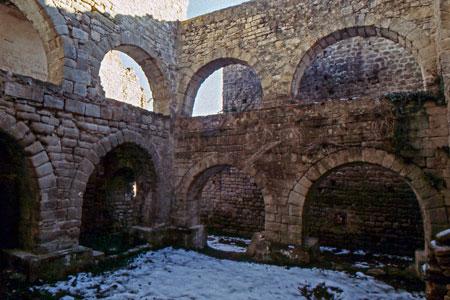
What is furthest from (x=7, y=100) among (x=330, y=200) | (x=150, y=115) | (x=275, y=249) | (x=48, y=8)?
(x=330, y=200)

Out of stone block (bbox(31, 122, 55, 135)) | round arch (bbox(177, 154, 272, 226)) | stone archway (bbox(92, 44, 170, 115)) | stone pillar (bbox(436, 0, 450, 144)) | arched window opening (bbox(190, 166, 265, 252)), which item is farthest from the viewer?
arched window opening (bbox(190, 166, 265, 252))

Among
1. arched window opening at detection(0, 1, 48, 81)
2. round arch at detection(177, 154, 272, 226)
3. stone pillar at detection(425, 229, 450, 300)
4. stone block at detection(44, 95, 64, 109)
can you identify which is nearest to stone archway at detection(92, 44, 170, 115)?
round arch at detection(177, 154, 272, 226)

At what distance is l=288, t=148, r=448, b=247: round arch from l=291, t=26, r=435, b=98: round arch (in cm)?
172

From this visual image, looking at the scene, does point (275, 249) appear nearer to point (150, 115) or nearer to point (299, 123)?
point (299, 123)

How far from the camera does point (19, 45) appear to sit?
7.72 meters

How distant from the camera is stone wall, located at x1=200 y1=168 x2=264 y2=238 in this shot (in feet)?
30.7

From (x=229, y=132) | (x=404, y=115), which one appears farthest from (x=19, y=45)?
(x=404, y=115)

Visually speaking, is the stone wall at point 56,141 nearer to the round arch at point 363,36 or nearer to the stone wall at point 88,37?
the stone wall at point 88,37

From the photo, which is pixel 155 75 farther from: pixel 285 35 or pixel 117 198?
pixel 117 198

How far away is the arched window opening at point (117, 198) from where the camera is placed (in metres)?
7.15

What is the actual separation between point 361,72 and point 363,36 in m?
2.55

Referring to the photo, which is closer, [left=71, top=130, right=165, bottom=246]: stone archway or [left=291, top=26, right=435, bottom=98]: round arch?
[left=71, top=130, right=165, bottom=246]: stone archway

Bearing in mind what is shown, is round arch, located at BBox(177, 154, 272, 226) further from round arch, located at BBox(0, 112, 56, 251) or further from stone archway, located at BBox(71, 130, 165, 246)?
round arch, located at BBox(0, 112, 56, 251)

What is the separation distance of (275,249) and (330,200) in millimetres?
A: 3251
